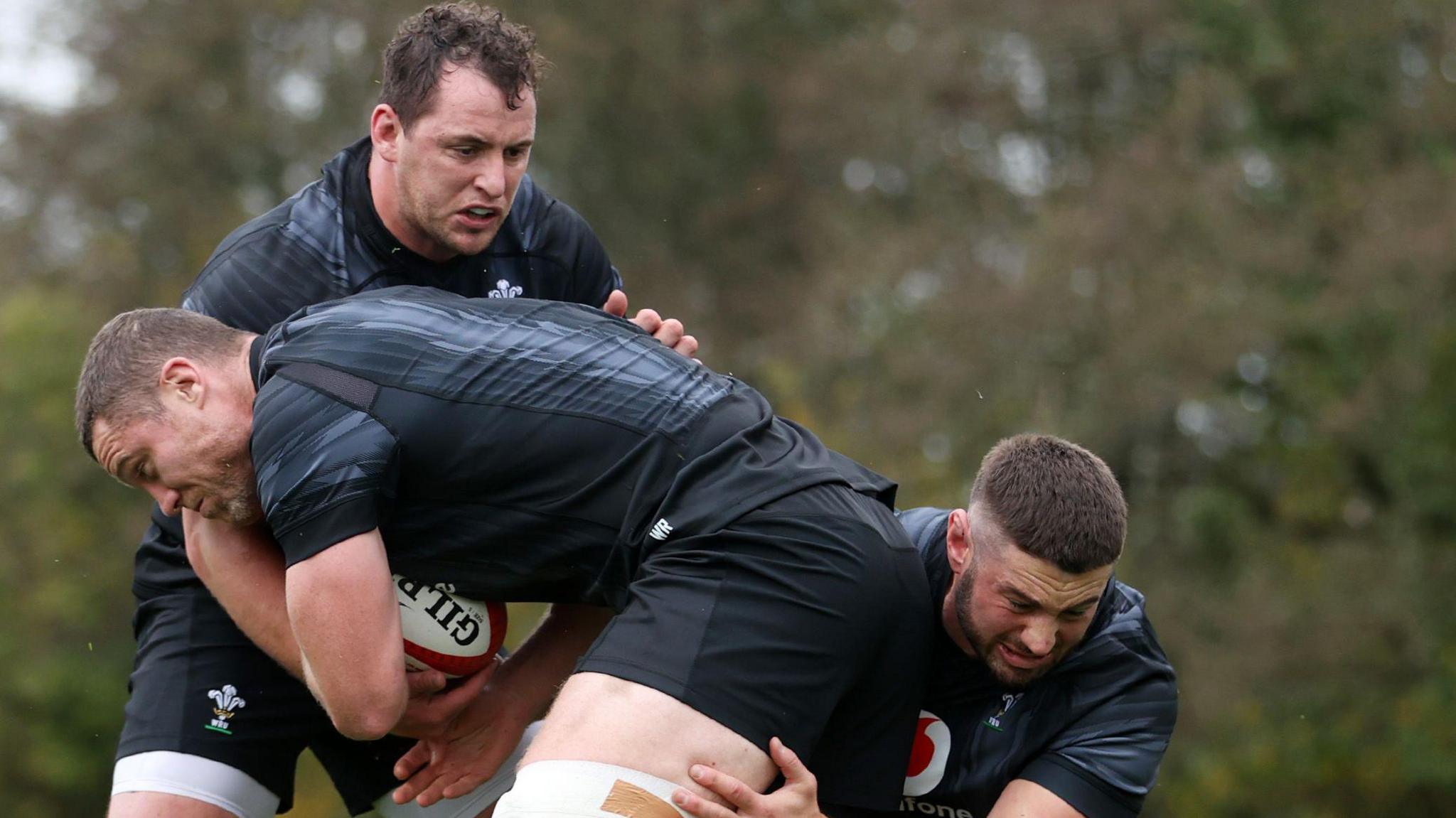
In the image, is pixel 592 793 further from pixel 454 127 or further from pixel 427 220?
pixel 454 127

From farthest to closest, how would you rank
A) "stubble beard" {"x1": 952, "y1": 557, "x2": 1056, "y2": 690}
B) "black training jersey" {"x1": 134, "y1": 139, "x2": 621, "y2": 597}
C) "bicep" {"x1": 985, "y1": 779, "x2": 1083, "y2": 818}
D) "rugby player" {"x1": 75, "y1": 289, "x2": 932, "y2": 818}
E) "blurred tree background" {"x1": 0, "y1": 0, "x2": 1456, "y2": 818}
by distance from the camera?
"blurred tree background" {"x1": 0, "y1": 0, "x2": 1456, "y2": 818} < "black training jersey" {"x1": 134, "y1": 139, "x2": 621, "y2": 597} < "bicep" {"x1": 985, "y1": 779, "x2": 1083, "y2": 818} < "stubble beard" {"x1": 952, "y1": 557, "x2": 1056, "y2": 690} < "rugby player" {"x1": 75, "y1": 289, "x2": 932, "y2": 818}

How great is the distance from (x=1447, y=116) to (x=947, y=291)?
261 inches

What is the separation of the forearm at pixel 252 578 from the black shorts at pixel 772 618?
110 cm

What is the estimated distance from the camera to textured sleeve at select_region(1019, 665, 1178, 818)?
5359 millimetres

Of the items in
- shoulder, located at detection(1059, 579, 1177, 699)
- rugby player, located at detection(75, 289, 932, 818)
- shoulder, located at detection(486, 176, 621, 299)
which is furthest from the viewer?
shoulder, located at detection(486, 176, 621, 299)

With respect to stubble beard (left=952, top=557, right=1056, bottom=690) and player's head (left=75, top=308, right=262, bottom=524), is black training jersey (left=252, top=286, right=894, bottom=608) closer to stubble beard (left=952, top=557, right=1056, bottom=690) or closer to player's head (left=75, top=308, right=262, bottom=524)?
player's head (left=75, top=308, right=262, bottom=524)

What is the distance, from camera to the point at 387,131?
18.7 feet

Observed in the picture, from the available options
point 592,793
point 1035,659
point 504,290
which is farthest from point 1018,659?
point 504,290

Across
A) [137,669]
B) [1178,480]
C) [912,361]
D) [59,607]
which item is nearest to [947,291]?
[912,361]

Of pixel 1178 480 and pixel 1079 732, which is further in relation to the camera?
pixel 1178 480

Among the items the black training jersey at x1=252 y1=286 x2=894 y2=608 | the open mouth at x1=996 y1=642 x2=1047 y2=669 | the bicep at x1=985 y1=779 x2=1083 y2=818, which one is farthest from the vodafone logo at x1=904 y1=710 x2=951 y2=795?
the black training jersey at x1=252 y1=286 x2=894 y2=608

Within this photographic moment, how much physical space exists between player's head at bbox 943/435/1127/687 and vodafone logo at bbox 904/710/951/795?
0.44 metres

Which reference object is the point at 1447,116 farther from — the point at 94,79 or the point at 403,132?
the point at 403,132

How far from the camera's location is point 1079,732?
5.42 metres
